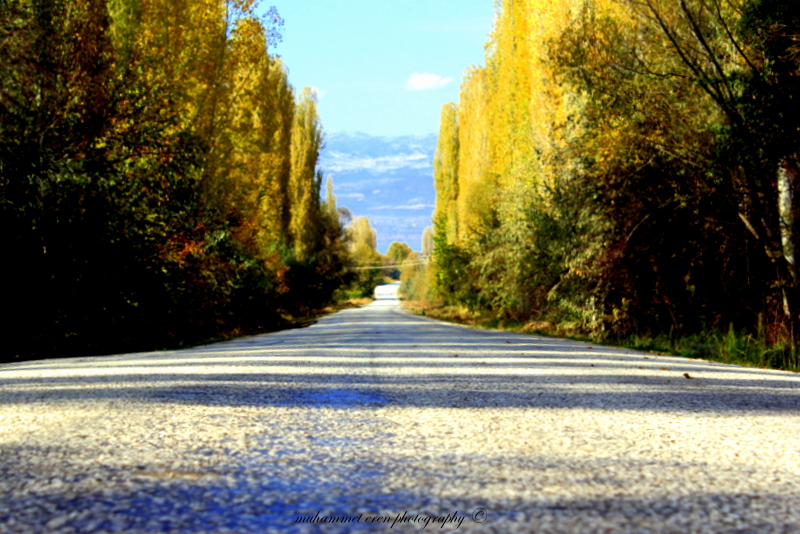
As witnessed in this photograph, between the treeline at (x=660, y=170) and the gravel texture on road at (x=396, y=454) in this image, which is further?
the treeline at (x=660, y=170)

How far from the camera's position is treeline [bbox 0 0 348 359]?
12398mm

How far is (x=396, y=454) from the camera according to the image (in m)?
3.65

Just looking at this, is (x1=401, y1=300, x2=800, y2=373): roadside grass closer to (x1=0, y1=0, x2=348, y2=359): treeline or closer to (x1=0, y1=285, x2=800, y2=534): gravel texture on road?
(x1=0, y1=285, x2=800, y2=534): gravel texture on road

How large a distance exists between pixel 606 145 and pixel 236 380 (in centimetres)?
950

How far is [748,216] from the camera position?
42.7ft

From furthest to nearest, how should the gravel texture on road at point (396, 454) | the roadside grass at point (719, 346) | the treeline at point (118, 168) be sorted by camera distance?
the treeline at point (118, 168), the roadside grass at point (719, 346), the gravel texture on road at point (396, 454)

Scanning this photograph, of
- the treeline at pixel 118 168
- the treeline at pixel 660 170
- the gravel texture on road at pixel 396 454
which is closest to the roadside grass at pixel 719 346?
the treeline at pixel 660 170

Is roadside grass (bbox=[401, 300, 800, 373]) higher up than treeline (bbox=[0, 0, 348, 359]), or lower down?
lower down

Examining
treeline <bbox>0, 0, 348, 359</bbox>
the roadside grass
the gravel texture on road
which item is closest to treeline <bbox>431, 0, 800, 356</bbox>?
the roadside grass

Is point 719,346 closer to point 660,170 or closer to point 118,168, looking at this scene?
point 660,170

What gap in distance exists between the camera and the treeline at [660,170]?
10.8 metres

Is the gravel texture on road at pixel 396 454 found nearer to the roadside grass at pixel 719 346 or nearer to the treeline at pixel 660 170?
the roadside grass at pixel 719 346

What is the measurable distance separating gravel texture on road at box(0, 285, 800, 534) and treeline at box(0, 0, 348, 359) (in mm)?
6795

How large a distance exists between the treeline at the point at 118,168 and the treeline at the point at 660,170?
331 inches
